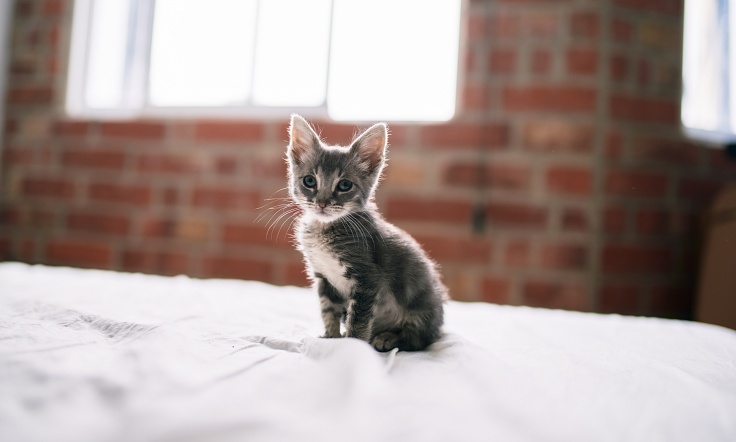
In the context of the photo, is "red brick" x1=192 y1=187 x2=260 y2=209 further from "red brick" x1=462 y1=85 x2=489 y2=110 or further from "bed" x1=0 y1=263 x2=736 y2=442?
"bed" x1=0 y1=263 x2=736 y2=442

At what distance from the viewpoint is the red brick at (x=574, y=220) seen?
188cm

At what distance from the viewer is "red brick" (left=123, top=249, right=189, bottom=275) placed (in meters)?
2.21

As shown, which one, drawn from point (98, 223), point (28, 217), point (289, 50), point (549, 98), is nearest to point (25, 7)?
point (28, 217)

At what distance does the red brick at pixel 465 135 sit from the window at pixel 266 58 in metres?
0.08

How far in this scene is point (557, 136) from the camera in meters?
1.88

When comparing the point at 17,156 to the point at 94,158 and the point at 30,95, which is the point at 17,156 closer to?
the point at 30,95

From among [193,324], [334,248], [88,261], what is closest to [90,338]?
[193,324]

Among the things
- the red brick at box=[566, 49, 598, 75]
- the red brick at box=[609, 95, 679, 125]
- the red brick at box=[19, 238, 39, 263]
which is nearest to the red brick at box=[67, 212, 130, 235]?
the red brick at box=[19, 238, 39, 263]

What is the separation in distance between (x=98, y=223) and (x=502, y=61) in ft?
6.56

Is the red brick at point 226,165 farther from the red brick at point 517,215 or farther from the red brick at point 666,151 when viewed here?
the red brick at point 666,151

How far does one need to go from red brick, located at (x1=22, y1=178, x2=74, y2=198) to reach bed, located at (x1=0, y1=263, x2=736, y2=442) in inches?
65.6

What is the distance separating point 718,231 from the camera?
65.6 inches

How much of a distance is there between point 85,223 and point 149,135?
549mm

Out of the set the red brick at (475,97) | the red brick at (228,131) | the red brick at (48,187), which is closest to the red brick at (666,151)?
the red brick at (475,97)
